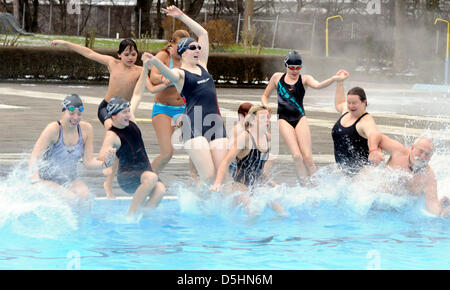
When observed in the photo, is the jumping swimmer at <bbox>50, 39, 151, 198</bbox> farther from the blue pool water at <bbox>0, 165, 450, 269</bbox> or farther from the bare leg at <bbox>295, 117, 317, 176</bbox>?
the bare leg at <bbox>295, 117, 317, 176</bbox>

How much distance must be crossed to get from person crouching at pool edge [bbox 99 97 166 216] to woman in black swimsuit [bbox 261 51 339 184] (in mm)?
2018

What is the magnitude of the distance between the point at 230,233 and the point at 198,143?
978 millimetres

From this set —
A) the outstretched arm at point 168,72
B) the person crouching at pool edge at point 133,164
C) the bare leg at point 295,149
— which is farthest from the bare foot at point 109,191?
the bare leg at point 295,149

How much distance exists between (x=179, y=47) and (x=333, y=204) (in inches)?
95.0

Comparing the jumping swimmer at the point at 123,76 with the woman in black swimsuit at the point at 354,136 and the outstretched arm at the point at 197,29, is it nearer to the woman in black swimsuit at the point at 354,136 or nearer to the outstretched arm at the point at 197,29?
the outstretched arm at the point at 197,29

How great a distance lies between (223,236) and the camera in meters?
8.02

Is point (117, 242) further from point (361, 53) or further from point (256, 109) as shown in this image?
point (361, 53)

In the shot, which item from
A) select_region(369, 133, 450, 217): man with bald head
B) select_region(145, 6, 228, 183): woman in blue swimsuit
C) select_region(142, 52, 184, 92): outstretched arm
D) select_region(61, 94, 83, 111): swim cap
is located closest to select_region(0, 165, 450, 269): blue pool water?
select_region(369, 133, 450, 217): man with bald head

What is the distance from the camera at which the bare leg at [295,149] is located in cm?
974

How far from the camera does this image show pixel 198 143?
8523mm

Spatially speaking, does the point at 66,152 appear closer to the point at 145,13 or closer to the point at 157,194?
the point at 157,194

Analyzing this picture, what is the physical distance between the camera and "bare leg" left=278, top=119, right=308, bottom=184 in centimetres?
974

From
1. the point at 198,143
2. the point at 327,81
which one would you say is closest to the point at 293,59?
the point at 327,81
